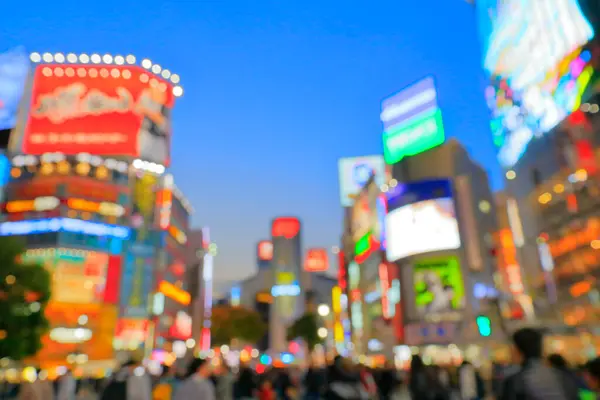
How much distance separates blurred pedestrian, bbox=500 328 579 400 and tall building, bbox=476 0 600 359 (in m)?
35.5

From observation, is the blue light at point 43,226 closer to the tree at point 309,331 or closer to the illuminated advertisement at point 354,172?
the tree at point 309,331

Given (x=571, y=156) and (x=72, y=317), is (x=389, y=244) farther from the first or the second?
(x=72, y=317)

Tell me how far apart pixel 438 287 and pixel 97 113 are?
42.2 meters

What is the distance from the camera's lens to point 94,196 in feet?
181

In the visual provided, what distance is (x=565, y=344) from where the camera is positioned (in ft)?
144

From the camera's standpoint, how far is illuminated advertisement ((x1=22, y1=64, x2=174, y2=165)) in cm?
5503

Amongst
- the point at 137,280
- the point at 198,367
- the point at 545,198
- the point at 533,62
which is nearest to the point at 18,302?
the point at 198,367

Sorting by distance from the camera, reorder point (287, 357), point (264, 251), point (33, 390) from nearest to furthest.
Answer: point (33, 390)
point (287, 357)
point (264, 251)

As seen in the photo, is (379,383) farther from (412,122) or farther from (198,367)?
(412,122)

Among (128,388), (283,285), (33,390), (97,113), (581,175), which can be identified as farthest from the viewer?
(283,285)

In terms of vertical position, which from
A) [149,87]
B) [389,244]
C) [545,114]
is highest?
[149,87]

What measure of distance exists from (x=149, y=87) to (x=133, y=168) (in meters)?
10.4

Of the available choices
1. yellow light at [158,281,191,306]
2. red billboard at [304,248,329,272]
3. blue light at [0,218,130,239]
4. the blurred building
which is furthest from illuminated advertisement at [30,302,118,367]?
red billboard at [304,248,329,272]

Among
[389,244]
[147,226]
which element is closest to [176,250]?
[147,226]
